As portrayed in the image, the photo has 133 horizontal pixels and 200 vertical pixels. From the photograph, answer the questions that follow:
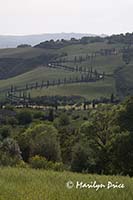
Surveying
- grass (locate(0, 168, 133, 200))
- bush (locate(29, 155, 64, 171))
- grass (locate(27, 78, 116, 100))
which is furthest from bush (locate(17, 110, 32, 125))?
grass (locate(0, 168, 133, 200))

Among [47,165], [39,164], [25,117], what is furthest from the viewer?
[25,117]

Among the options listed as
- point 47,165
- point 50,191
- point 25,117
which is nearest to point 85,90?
point 25,117

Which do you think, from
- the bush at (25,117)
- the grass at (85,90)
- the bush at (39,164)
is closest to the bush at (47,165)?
the bush at (39,164)

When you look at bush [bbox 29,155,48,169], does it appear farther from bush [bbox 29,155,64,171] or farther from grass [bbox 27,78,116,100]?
grass [bbox 27,78,116,100]

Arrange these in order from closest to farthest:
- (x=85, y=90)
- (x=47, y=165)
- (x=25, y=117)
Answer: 1. (x=47, y=165)
2. (x=25, y=117)
3. (x=85, y=90)

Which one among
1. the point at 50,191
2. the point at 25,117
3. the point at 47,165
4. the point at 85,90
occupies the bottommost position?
the point at 85,90

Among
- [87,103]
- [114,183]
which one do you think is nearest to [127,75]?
[87,103]

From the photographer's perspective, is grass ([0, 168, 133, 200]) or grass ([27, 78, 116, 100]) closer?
grass ([0, 168, 133, 200])

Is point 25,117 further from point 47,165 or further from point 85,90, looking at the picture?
point 47,165

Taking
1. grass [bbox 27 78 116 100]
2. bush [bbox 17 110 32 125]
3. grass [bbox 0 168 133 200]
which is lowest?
grass [bbox 27 78 116 100]

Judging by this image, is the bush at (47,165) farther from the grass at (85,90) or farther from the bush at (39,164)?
the grass at (85,90)

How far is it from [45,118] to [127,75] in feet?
281

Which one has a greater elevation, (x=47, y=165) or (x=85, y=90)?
(x=47, y=165)

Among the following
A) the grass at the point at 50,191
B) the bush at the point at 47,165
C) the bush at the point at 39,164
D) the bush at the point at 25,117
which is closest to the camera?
the grass at the point at 50,191
